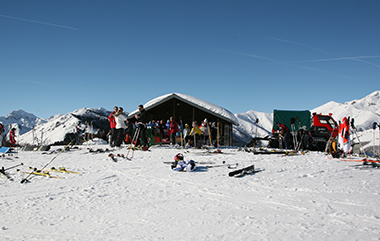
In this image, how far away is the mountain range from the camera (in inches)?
1101

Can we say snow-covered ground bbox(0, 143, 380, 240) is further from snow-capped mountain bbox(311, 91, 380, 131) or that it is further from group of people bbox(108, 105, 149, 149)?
snow-capped mountain bbox(311, 91, 380, 131)

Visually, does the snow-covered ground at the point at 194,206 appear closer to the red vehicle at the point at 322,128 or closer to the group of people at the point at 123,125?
the group of people at the point at 123,125

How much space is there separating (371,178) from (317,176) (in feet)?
2.95

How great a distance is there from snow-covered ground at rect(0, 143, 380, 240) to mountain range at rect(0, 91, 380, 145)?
380 inches

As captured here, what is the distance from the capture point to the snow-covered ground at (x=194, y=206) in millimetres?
2598

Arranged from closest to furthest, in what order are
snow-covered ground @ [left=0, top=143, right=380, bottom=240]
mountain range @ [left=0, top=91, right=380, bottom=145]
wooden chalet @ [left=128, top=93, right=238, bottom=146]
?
1. snow-covered ground @ [left=0, top=143, right=380, bottom=240]
2. wooden chalet @ [left=128, top=93, right=238, bottom=146]
3. mountain range @ [left=0, top=91, right=380, bottom=145]

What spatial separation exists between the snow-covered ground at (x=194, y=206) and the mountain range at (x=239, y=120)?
9.64 m

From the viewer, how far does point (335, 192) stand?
4.02 m

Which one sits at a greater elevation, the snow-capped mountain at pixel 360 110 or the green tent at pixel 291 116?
the snow-capped mountain at pixel 360 110

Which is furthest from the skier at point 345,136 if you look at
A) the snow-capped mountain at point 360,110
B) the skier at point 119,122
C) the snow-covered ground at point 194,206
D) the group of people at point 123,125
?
the snow-capped mountain at point 360,110

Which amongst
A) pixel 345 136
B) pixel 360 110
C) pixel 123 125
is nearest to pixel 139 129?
pixel 123 125

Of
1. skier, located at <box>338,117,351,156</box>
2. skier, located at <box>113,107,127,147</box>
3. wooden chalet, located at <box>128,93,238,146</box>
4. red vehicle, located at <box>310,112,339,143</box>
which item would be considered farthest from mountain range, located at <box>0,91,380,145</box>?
skier, located at <box>338,117,351,156</box>

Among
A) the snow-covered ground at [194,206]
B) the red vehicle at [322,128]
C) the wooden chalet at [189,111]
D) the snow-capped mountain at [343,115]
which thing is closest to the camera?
the snow-covered ground at [194,206]

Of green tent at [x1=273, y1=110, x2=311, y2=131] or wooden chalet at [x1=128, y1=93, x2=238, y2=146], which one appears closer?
green tent at [x1=273, y1=110, x2=311, y2=131]
